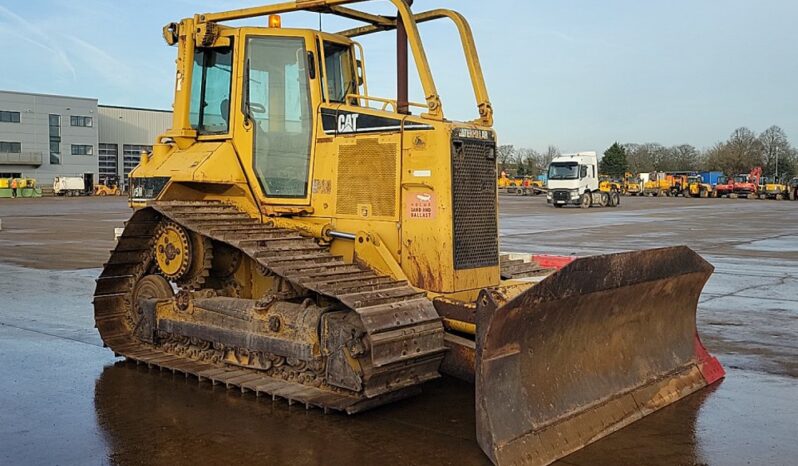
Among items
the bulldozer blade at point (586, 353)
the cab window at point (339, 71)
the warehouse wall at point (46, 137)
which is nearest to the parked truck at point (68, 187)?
the warehouse wall at point (46, 137)

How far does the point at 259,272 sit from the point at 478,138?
2.50 metres

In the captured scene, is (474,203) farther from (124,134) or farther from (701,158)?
(701,158)

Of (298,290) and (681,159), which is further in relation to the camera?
(681,159)

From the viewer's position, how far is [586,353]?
6.17 metres

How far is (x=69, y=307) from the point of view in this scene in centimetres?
1104

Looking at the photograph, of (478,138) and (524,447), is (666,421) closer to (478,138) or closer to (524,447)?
(524,447)

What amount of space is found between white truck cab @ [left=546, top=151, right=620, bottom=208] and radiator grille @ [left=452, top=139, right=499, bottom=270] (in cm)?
4052

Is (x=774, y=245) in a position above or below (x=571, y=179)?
below

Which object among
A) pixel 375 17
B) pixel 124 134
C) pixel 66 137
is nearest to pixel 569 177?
pixel 375 17

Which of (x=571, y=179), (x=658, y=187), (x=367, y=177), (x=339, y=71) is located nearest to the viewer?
(x=367, y=177)

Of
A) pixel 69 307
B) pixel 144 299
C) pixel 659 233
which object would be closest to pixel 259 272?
pixel 144 299

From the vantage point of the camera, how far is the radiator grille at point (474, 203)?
6.66 meters

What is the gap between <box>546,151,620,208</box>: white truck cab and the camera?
46.5 meters

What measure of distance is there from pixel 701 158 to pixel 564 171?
6798 cm
